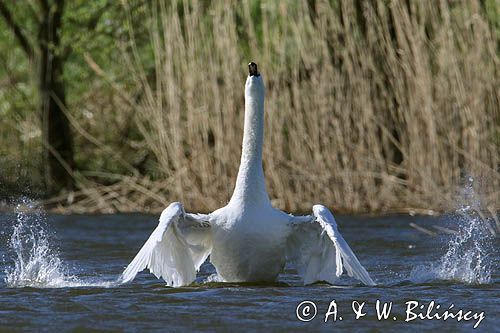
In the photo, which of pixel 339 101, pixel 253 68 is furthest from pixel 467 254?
pixel 339 101

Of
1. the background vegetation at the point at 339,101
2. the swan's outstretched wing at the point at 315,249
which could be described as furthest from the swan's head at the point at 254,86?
the background vegetation at the point at 339,101

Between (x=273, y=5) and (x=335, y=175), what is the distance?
185 centimetres

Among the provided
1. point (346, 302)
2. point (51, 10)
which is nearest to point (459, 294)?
point (346, 302)

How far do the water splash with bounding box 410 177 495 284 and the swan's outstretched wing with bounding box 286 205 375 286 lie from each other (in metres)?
0.76

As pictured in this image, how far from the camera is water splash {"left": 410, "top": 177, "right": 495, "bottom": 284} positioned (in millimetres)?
7372

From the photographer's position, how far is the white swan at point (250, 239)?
662cm

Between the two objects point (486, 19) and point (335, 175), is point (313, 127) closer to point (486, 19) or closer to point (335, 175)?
point (335, 175)

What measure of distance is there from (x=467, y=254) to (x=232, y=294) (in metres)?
2.09

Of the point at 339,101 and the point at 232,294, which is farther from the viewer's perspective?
the point at 339,101

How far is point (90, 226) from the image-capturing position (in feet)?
37.1

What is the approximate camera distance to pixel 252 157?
274 inches

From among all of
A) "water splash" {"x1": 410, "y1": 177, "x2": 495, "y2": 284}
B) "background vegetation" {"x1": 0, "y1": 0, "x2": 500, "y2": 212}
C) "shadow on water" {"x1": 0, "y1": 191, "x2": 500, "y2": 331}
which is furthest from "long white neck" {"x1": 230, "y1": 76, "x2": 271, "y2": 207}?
"background vegetation" {"x1": 0, "y1": 0, "x2": 500, "y2": 212}

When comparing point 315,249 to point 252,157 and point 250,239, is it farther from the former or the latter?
point 252,157

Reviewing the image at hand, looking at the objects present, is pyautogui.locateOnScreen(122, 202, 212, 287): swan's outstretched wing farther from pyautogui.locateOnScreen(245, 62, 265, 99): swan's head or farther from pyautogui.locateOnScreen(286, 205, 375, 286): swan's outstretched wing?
pyautogui.locateOnScreen(245, 62, 265, 99): swan's head
